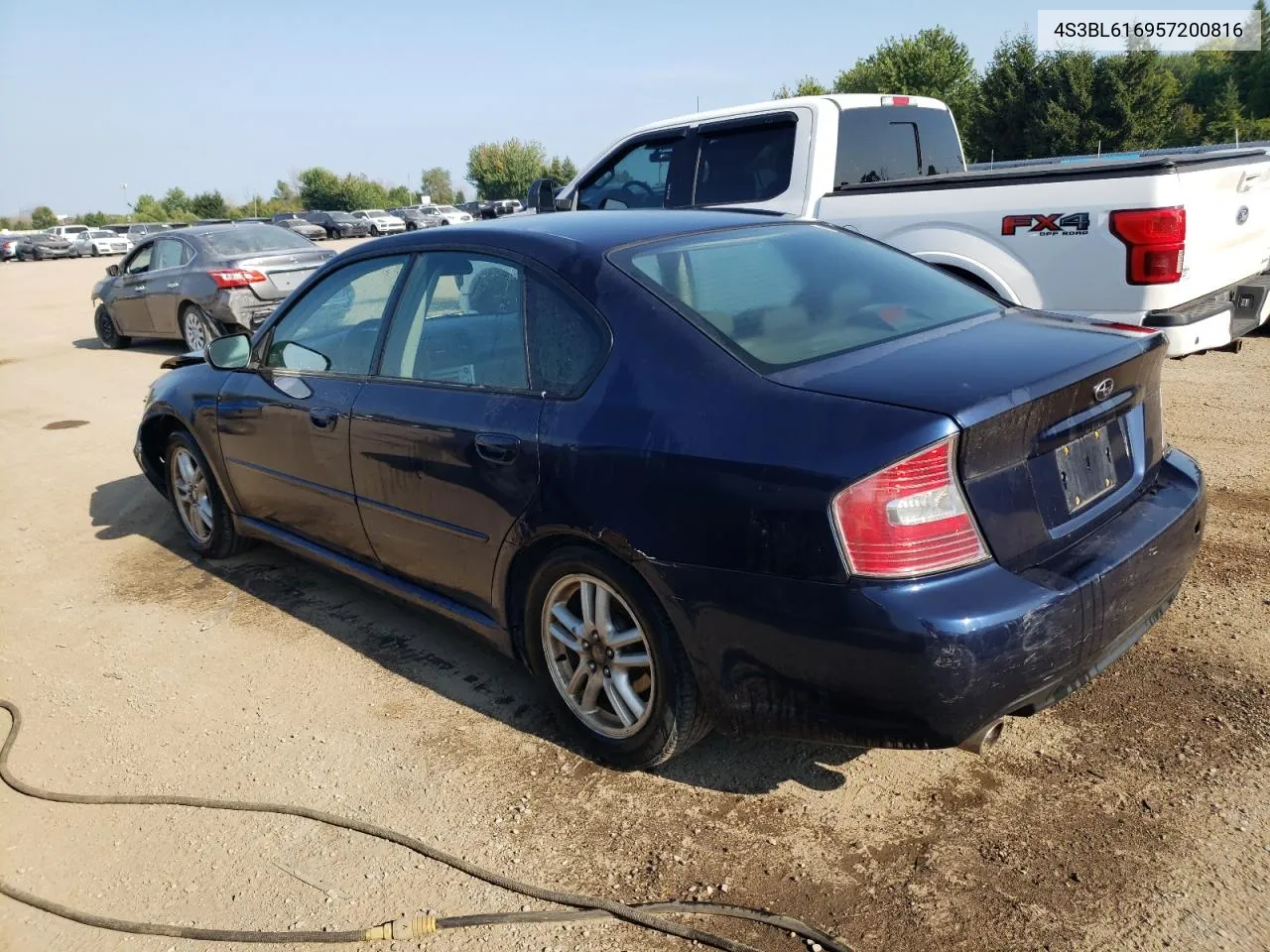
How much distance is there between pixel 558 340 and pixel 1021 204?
355 cm

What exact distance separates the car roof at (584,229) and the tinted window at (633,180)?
3.87 m

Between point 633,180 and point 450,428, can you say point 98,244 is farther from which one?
point 450,428

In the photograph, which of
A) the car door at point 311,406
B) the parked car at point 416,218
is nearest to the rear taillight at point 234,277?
the car door at point 311,406

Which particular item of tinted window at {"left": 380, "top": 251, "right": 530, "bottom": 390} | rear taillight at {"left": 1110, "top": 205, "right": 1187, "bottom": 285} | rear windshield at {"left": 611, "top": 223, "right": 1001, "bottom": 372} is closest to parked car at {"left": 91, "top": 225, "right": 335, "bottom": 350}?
tinted window at {"left": 380, "top": 251, "right": 530, "bottom": 390}

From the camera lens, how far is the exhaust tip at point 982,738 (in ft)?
8.04

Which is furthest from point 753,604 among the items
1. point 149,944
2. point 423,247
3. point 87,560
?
point 87,560

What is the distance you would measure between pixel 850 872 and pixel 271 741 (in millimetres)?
2047

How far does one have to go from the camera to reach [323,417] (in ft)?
13.2

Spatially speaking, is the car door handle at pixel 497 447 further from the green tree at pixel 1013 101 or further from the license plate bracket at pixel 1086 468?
the green tree at pixel 1013 101

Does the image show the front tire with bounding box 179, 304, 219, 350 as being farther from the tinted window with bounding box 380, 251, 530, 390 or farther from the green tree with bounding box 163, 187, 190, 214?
the green tree with bounding box 163, 187, 190, 214

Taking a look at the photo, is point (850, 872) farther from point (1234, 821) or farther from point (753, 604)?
point (1234, 821)

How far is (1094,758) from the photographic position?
298 centimetres

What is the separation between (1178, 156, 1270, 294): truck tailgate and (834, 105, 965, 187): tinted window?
223 centimetres

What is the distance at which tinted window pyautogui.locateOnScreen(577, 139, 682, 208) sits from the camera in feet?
24.8
